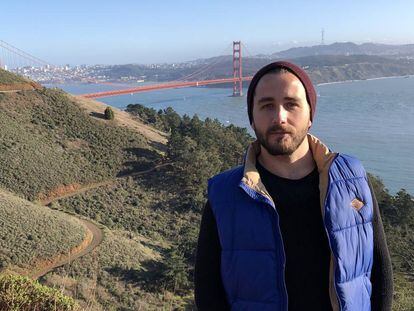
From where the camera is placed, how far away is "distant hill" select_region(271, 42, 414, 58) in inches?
5797

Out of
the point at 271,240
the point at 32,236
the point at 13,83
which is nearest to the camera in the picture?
the point at 271,240

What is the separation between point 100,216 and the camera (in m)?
13.3

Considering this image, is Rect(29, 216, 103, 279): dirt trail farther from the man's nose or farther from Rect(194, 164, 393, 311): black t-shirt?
the man's nose

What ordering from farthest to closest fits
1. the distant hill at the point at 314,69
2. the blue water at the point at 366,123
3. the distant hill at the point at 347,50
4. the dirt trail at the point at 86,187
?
the distant hill at the point at 347,50, the distant hill at the point at 314,69, the blue water at the point at 366,123, the dirt trail at the point at 86,187

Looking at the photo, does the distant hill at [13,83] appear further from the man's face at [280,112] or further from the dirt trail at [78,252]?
the man's face at [280,112]

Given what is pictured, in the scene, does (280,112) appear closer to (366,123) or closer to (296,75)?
(296,75)

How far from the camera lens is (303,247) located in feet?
3.90

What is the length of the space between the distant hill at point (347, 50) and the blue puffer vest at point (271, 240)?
147 m

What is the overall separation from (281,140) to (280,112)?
0.25ft

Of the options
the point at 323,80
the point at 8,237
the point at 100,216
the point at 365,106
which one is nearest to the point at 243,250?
the point at 8,237

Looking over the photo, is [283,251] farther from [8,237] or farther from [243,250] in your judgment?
[8,237]

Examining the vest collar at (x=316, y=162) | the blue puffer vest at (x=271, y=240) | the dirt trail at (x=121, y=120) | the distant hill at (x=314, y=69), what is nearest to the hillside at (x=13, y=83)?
the dirt trail at (x=121, y=120)

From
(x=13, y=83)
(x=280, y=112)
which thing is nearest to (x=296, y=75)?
(x=280, y=112)

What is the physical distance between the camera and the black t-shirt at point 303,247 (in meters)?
1.18
